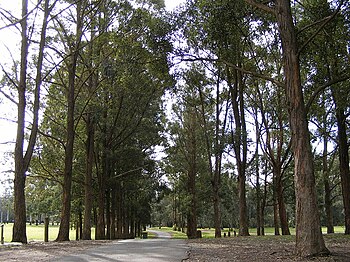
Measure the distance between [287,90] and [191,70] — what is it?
13.8 meters

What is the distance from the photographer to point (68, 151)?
19594 millimetres

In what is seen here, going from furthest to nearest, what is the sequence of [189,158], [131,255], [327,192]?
1. [189,158]
2. [327,192]
3. [131,255]

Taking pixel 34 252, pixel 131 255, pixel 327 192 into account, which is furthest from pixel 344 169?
pixel 34 252

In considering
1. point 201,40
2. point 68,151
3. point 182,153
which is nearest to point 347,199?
point 201,40

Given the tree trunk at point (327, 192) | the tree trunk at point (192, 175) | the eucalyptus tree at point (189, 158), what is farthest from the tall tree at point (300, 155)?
the tree trunk at point (192, 175)

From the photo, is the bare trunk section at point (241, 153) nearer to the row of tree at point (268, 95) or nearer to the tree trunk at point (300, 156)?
the row of tree at point (268, 95)

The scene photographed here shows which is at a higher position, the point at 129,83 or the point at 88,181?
the point at 129,83

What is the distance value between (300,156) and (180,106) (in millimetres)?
25340

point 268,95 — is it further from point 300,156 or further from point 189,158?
point 300,156

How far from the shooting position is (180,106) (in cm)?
3444

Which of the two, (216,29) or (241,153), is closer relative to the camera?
(216,29)

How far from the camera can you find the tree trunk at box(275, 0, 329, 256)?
902 centimetres

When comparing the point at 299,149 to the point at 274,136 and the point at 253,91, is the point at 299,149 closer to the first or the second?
the point at 253,91

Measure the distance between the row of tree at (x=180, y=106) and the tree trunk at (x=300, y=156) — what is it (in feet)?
0.09
